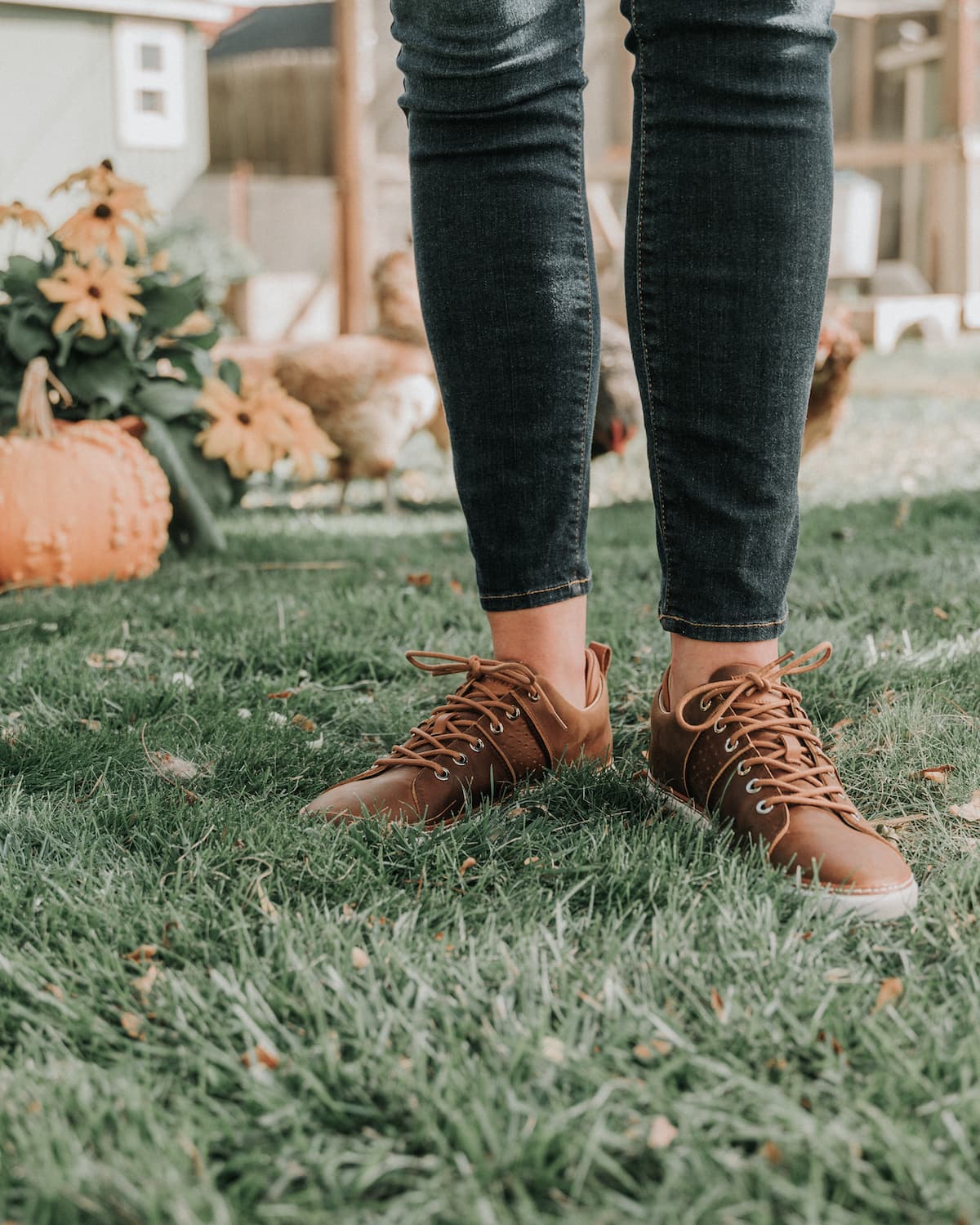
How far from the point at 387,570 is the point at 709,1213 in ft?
6.80

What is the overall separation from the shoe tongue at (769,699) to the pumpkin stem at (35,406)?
187 cm

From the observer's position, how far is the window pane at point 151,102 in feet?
30.2

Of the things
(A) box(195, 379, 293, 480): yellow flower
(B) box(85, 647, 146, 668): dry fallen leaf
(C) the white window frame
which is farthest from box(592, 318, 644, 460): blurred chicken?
(C) the white window frame

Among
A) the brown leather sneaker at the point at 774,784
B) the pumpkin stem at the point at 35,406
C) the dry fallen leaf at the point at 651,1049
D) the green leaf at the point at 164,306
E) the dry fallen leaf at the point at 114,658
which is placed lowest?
the dry fallen leaf at the point at 651,1049

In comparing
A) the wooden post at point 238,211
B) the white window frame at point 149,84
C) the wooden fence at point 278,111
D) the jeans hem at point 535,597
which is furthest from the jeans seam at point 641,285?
the wooden fence at point 278,111

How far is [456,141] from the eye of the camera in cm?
117

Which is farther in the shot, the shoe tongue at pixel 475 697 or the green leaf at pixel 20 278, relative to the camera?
the green leaf at pixel 20 278

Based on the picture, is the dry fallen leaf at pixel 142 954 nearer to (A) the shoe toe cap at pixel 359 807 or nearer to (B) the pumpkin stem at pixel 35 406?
(A) the shoe toe cap at pixel 359 807

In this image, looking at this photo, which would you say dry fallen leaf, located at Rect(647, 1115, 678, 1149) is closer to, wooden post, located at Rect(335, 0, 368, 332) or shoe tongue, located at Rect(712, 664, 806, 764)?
shoe tongue, located at Rect(712, 664, 806, 764)

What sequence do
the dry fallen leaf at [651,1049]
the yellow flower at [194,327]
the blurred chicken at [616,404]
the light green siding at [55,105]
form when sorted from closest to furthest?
1. the dry fallen leaf at [651,1049]
2. the yellow flower at [194,327]
3. the blurred chicken at [616,404]
4. the light green siding at [55,105]

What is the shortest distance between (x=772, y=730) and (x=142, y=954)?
61 cm

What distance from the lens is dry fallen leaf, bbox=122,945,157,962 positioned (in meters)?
0.93

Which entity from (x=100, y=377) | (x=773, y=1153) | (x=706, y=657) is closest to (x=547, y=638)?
(x=706, y=657)

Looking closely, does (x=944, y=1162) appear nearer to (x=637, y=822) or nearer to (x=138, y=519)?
(x=637, y=822)
